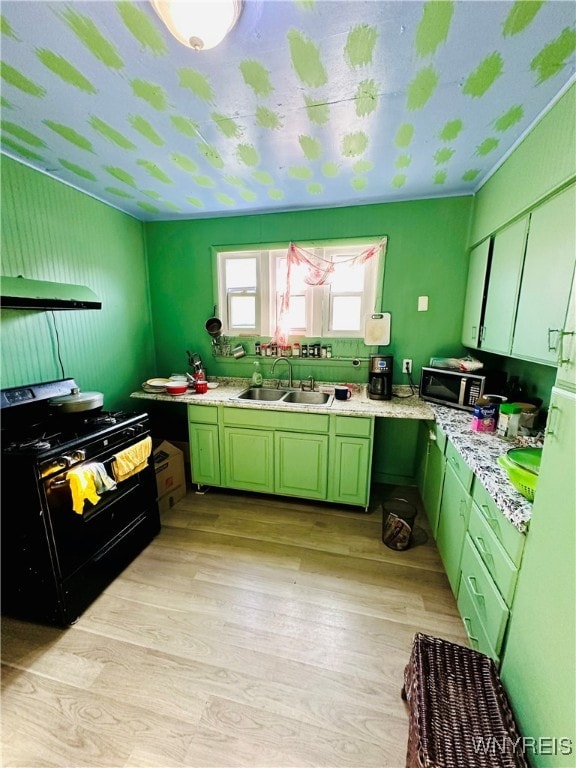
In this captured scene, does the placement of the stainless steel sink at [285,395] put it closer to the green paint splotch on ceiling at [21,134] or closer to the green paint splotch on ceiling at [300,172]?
the green paint splotch on ceiling at [300,172]

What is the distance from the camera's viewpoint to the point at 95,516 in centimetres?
165

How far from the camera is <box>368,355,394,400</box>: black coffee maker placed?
7.97 ft

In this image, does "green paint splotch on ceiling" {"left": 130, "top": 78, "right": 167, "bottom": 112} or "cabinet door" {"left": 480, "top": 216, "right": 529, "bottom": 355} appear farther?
"cabinet door" {"left": 480, "top": 216, "right": 529, "bottom": 355}

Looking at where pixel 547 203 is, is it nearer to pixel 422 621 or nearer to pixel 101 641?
pixel 422 621

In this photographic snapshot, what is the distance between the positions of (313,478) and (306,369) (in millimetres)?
1050

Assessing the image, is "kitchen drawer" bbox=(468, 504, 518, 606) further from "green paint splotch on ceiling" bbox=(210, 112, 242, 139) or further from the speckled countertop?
"green paint splotch on ceiling" bbox=(210, 112, 242, 139)

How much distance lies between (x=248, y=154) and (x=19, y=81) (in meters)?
1.05

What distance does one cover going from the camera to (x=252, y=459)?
2.52m

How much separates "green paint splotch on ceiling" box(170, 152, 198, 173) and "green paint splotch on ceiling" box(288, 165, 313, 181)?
0.63 meters

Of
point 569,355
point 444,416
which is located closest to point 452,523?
point 444,416

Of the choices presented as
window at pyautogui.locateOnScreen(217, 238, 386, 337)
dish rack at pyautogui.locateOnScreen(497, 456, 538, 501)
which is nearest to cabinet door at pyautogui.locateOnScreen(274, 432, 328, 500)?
window at pyautogui.locateOnScreen(217, 238, 386, 337)

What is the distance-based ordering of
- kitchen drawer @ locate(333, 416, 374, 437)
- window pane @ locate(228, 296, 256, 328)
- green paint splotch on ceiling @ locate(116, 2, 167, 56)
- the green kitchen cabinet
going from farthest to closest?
window pane @ locate(228, 296, 256, 328), kitchen drawer @ locate(333, 416, 374, 437), the green kitchen cabinet, green paint splotch on ceiling @ locate(116, 2, 167, 56)

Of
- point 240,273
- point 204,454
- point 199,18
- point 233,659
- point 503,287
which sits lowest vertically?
point 233,659

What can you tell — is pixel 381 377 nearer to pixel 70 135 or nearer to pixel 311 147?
pixel 311 147
